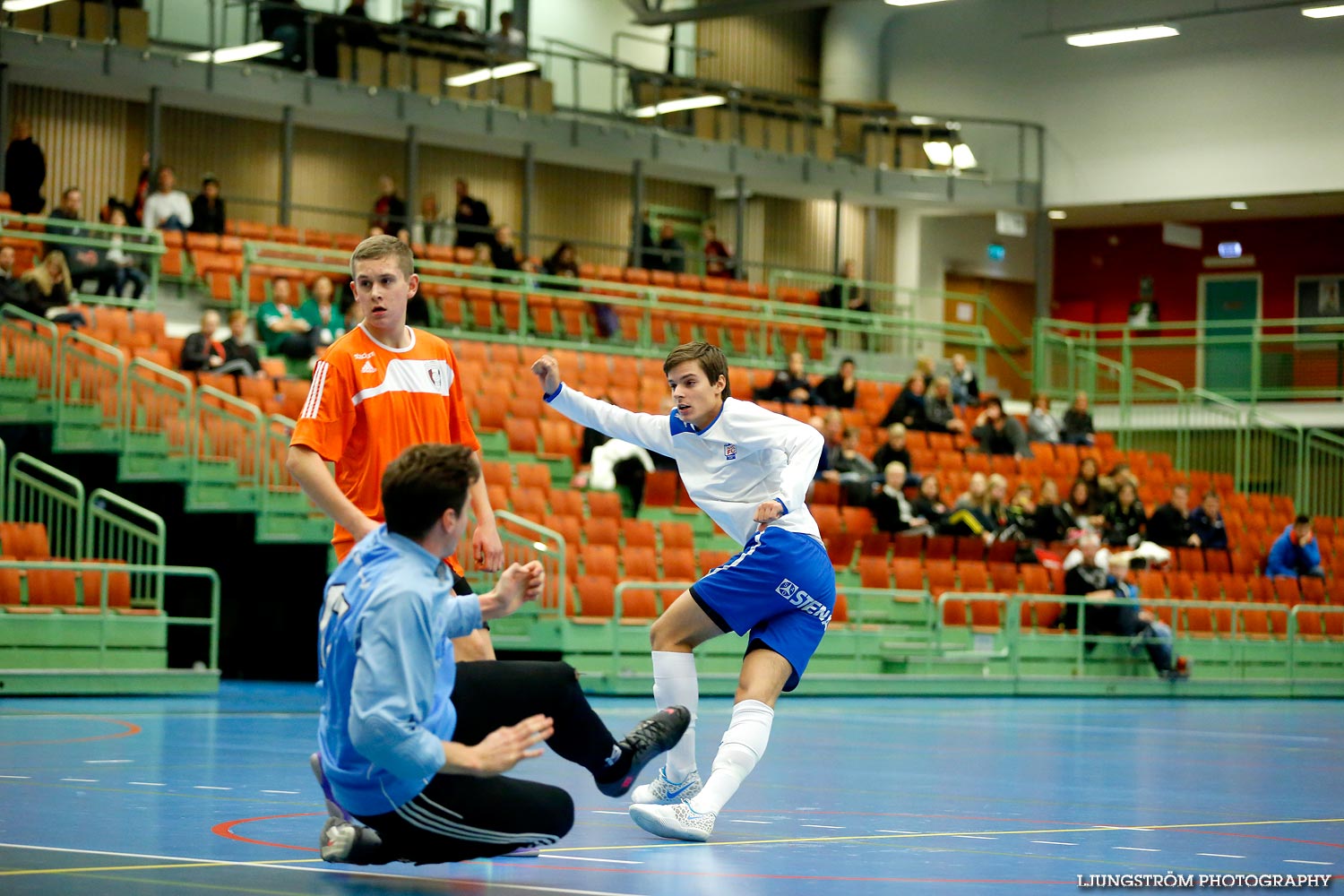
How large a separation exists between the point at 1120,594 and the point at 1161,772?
1008 centimetres

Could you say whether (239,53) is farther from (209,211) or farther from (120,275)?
(120,275)

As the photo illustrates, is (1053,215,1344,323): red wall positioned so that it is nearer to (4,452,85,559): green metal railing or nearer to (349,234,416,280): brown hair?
(4,452,85,559): green metal railing

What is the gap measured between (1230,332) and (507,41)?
50.8 ft

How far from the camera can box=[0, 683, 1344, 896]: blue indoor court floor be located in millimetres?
5012

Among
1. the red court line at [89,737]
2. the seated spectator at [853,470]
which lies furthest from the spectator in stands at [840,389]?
the red court line at [89,737]

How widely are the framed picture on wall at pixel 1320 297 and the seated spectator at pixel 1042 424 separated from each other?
Answer: 1044 centimetres

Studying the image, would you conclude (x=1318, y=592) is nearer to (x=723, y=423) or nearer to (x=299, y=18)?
(x=299, y=18)

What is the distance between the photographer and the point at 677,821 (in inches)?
233

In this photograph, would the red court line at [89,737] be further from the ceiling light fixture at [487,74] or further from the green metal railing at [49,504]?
the ceiling light fixture at [487,74]

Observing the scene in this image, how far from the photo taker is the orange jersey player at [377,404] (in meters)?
5.59

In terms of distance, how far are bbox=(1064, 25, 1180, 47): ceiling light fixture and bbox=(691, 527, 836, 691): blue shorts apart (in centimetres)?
2404

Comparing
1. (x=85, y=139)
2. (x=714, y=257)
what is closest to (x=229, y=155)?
(x=85, y=139)

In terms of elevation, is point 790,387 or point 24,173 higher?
point 24,173

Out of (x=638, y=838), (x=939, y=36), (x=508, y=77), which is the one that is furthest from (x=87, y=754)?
(x=939, y=36)
